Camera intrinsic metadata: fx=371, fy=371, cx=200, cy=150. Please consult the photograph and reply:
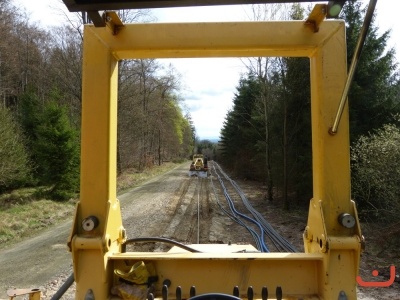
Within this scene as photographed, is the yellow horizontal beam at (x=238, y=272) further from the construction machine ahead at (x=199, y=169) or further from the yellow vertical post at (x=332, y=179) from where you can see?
the construction machine ahead at (x=199, y=169)

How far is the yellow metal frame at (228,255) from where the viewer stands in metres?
2.39

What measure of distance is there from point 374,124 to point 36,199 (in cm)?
1576

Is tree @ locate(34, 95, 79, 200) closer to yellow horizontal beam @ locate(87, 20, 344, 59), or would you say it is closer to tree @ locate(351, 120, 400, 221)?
tree @ locate(351, 120, 400, 221)

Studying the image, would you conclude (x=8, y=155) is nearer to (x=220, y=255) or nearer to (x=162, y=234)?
(x=162, y=234)

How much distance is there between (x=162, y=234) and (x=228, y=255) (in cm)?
958

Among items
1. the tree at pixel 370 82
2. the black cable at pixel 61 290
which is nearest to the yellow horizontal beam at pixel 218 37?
the black cable at pixel 61 290

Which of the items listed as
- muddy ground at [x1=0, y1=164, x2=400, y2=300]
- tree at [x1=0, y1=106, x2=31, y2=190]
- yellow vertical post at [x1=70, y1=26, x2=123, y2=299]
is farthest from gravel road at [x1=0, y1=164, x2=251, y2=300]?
tree at [x1=0, y1=106, x2=31, y2=190]

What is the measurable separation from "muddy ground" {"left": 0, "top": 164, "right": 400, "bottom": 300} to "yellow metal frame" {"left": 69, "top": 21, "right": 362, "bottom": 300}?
16.3 feet

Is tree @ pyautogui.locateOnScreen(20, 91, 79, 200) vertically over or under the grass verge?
over

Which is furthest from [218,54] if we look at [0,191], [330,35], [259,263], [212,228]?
[0,191]

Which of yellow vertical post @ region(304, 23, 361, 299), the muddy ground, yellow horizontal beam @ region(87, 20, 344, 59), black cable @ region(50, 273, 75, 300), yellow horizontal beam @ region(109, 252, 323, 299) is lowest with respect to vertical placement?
the muddy ground

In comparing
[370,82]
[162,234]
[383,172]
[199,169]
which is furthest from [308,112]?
[199,169]

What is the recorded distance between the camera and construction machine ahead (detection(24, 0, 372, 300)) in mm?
2385

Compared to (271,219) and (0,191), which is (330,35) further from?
(0,191)
